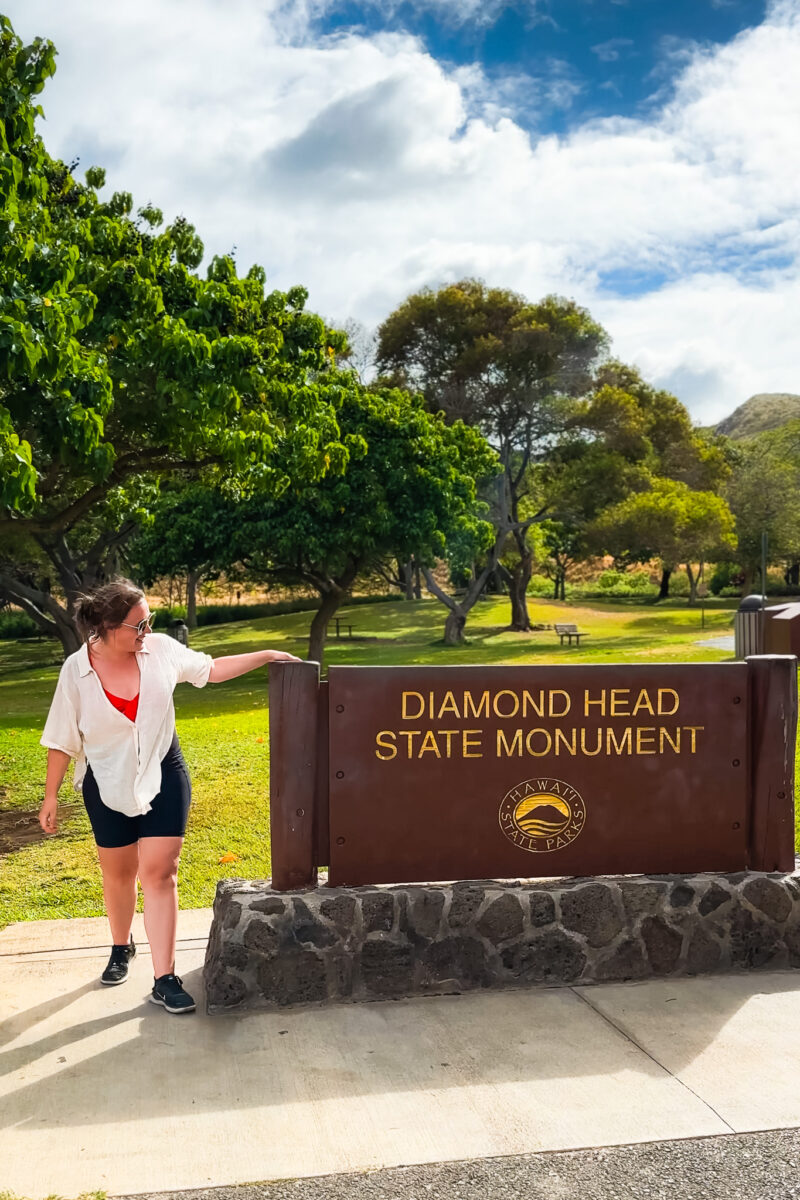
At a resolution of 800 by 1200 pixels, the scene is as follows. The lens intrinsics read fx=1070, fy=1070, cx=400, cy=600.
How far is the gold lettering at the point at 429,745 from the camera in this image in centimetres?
482

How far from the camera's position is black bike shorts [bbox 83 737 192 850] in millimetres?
4352

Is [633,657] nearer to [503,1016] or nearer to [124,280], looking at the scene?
[124,280]

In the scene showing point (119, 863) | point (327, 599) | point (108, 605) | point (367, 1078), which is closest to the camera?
point (367, 1078)

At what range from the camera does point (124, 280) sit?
29.4 ft

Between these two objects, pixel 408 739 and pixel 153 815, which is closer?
pixel 153 815

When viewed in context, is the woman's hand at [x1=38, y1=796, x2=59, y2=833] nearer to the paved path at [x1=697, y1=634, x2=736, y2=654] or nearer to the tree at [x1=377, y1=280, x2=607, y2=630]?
the paved path at [x1=697, y1=634, x2=736, y2=654]

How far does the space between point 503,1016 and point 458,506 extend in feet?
64.7

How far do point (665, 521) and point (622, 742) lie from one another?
2771cm

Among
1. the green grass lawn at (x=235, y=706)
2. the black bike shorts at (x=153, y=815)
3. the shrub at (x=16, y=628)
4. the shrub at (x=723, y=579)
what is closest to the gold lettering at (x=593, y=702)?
the black bike shorts at (x=153, y=815)

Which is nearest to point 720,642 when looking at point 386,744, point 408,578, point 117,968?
point 408,578

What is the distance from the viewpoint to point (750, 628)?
1786 centimetres

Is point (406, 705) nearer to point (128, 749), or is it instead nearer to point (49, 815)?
point (128, 749)

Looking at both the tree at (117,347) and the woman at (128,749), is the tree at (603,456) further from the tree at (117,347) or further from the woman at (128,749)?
the woman at (128,749)

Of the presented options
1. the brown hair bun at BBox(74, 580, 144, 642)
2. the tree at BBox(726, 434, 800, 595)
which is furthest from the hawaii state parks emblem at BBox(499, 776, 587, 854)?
the tree at BBox(726, 434, 800, 595)
